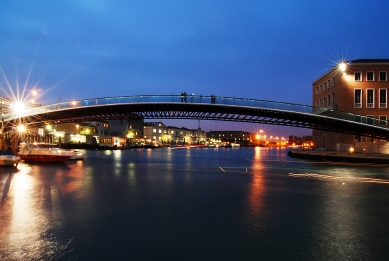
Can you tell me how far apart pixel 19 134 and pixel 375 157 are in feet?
166

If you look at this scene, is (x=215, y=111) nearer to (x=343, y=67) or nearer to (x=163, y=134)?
(x=343, y=67)

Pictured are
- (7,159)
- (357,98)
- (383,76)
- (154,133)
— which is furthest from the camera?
(154,133)

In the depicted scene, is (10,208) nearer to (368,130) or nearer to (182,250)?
(182,250)

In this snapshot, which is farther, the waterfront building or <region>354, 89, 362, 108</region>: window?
the waterfront building

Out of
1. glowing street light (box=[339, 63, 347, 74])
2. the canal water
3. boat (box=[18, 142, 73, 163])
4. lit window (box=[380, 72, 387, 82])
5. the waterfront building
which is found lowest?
the canal water

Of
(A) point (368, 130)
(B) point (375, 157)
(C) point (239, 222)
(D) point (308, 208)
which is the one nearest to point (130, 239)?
(C) point (239, 222)

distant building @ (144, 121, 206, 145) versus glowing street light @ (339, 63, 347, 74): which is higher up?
glowing street light @ (339, 63, 347, 74)

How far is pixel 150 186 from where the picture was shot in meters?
13.7

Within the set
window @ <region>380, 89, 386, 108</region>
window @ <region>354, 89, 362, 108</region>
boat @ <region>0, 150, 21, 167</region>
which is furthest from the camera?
window @ <region>354, 89, 362, 108</region>

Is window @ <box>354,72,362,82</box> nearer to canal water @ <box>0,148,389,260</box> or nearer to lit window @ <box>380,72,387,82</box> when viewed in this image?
lit window @ <box>380,72,387,82</box>

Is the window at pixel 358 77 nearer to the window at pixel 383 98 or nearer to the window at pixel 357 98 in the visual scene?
the window at pixel 357 98

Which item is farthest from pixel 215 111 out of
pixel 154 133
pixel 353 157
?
pixel 154 133

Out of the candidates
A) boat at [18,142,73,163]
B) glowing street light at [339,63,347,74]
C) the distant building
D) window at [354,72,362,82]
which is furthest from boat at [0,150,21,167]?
the distant building

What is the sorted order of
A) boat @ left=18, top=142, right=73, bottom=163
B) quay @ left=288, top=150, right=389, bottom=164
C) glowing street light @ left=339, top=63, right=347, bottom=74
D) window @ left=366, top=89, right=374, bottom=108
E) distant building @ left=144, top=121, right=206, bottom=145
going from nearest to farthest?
boat @ left=18, top=142, right=73, bottom=163
quay @ left=288, top=150, right=389, bottom=164
glowing street light @ left=339, top=63, right=347, bottom=74
window @ left=366, top=89, right=374, bottom=108
distant building @ left=144, top=121, right=206, bottom=145
